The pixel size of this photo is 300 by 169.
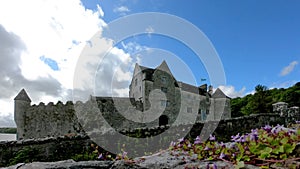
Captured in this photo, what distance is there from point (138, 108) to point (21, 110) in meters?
9.44

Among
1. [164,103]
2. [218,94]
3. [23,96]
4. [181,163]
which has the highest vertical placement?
[218,94]

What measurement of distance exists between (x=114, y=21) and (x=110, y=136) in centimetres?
393

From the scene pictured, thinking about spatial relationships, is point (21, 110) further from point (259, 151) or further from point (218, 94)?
point (218, 94)

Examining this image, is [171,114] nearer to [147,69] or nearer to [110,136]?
[147,69]

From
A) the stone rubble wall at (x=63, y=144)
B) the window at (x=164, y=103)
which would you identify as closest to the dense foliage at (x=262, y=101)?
the window at (x=164, y=103)

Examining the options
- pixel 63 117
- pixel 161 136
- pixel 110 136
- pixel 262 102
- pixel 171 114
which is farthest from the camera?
pixel 262 102

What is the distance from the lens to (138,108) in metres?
22.1

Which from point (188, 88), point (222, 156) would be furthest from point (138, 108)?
point (222, 156)

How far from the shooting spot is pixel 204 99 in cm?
3186

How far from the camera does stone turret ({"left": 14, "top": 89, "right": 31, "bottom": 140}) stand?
1692 centimetres

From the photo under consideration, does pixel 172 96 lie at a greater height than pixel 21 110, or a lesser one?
greater

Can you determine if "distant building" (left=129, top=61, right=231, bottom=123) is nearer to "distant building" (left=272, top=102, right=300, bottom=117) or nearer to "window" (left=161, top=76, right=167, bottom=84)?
"window" (left=161, top=76, right=167, bottom=84)

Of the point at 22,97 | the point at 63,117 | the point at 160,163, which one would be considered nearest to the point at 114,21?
the point at 160,163

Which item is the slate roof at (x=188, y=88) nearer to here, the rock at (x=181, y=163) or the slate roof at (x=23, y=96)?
the slate roof at (x=23, y=96)
